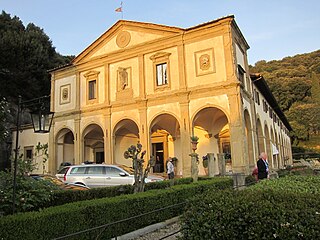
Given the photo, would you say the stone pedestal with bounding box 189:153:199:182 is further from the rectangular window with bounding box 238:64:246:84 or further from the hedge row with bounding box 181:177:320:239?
the rectangular window with bounding box 238:64:246:84

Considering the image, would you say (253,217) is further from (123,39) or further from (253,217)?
(123,39)

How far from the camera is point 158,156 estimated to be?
23.3 m

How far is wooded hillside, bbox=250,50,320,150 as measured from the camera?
47219 millimetres

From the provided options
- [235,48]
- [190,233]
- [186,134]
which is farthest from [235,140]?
[190,233]

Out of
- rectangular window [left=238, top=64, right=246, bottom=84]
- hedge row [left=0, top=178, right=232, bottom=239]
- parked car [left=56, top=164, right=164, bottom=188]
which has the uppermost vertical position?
rectangular window [left=238, top=64, right=246, bottom=84]

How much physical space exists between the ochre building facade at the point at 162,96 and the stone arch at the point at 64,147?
0.08 meters

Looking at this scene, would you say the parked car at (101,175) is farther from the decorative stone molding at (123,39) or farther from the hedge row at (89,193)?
the decorative stone molding at (123,39)

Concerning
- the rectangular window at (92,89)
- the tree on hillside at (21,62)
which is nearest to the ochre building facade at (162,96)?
the rectangular window at (92,89)

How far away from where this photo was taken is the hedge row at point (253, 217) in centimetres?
323

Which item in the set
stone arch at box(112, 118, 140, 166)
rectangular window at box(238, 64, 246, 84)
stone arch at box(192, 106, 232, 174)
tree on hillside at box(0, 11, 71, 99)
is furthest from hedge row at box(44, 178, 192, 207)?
tree on hillside at box(0, 11, 71, 99)

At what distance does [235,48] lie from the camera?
56.5 ft

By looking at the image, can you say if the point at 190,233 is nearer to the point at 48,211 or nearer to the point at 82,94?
the point at 48,211

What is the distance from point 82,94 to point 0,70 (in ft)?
36.1

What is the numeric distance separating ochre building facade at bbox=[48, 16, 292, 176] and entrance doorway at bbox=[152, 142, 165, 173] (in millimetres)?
87
